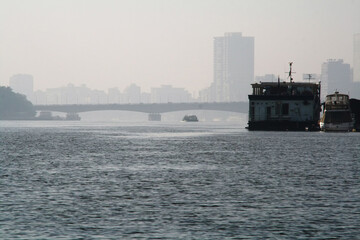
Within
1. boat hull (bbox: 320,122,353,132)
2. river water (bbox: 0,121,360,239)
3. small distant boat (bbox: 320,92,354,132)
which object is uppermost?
small distant boat (bbox: 320,92,354,132)

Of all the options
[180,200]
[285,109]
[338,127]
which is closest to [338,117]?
[338,127]

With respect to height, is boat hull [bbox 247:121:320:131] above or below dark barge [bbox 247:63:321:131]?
below

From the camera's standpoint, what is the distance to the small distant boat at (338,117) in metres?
120

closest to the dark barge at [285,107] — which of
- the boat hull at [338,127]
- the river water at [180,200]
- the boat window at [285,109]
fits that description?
the boat window at [285,109]

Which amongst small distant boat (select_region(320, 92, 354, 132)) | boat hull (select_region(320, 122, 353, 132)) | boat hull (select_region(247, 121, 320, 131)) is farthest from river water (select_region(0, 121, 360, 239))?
boat hull (select_region(247, 121, 320, 131))

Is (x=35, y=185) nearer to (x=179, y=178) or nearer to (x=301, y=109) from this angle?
(x=179, y=178)

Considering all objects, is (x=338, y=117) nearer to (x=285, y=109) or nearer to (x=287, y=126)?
(x=285, y=109)

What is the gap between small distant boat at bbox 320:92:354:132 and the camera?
11988 cm

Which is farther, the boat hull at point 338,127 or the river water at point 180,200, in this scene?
the boat hull at point 338,127

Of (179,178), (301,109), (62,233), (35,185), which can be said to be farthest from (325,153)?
(301,109)

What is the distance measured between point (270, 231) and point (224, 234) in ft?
5.34

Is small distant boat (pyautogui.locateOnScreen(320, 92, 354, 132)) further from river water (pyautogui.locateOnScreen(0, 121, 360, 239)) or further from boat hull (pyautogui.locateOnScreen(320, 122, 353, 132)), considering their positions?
river water (pyautogui.locateOnScreen(0, 121, 360, 239))

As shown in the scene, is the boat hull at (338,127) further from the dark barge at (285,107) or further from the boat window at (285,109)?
the boat window at (285,109)

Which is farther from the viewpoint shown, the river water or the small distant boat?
the small distant boat
